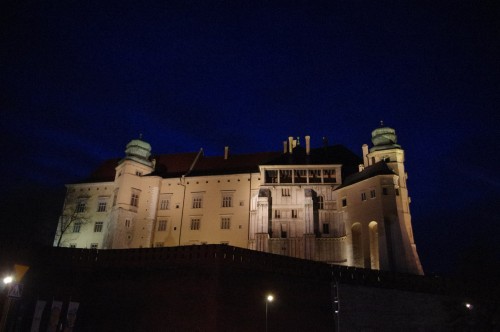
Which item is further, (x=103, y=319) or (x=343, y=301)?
(x=343, y=301)

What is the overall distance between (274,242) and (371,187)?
34.7 ft

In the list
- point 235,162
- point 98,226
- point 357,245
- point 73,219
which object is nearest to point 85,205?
point 73,219

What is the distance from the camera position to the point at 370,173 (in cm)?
3828

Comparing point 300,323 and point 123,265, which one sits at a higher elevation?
point 123,265

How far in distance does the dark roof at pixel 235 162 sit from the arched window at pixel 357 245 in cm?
641

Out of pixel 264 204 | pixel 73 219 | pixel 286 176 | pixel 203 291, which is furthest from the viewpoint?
pixel 73 219

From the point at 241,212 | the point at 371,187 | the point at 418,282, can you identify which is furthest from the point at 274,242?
the point at 418,282

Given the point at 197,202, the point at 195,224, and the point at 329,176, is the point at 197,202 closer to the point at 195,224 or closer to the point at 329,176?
the point at 195,224

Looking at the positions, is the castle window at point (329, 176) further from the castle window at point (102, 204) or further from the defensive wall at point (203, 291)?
the castle window at point (102, 204)

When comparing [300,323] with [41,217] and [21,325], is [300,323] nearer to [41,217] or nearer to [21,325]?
[21,325]

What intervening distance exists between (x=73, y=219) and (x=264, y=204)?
2062 centimetres

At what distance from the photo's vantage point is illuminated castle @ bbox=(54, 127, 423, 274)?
123ft

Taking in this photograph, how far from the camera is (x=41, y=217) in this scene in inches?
1743

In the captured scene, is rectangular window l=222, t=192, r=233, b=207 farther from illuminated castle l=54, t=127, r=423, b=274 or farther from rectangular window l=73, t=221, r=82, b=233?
rectangular window l=73, t=221, r=82, b=233
